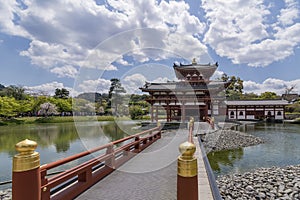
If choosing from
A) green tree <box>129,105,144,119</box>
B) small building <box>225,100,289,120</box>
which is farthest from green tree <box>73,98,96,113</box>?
small building <box>225,100,289,120</box>

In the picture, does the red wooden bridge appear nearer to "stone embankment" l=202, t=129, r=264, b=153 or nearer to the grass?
"stone embankment" l=202, t=129, r=264, b=153

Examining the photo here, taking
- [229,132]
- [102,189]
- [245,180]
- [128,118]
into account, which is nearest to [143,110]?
[128,118]

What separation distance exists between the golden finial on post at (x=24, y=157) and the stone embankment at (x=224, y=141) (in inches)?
451

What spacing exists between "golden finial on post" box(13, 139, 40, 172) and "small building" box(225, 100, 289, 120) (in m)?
38.0

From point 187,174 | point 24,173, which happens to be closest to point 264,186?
point 187,174

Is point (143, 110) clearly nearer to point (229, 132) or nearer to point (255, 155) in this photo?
point (229, 132)

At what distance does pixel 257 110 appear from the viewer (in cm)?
3653

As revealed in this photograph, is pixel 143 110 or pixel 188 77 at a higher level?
pixel 188 77

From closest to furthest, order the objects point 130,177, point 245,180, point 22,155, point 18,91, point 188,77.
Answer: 1. point 22,155
2. point 130,177
3. point 245,180
4. point 188,77
5. point 18,91

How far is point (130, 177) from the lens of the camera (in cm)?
494

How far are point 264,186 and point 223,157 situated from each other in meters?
4.93

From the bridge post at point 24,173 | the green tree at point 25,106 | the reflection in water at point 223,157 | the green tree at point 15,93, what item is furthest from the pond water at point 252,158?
the green tree at point 15,93

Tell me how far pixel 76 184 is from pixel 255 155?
11.0 metres

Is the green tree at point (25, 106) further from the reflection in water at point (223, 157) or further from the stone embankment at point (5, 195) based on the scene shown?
the reflection in water at point (223, 157)
